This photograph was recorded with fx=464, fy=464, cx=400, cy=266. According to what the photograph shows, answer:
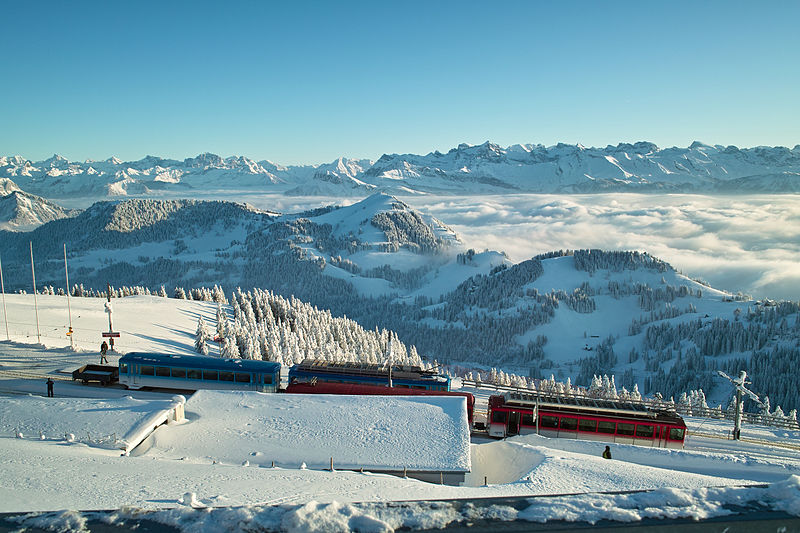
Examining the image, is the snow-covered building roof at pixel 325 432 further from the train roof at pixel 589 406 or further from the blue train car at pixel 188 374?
the blue train car at pixel 188 374

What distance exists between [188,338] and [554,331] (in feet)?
447

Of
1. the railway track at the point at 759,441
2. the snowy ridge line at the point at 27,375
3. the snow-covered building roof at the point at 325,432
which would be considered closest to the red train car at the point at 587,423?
the snow-covered building roof at the point at 325,432

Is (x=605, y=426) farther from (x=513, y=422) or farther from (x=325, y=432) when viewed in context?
(x=325, y=432)

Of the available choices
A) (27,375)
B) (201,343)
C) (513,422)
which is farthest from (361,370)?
(201,343)

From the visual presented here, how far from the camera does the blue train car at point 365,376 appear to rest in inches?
1358

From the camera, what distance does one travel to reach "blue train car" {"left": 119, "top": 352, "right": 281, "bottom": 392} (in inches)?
1245

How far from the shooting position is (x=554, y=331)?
169 meters

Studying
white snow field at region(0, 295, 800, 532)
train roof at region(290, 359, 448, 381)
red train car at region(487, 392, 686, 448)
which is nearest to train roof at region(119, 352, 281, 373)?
white snow field at region(0, 295, 800, 532)

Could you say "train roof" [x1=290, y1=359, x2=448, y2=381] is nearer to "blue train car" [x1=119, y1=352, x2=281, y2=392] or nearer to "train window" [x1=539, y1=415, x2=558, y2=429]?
"blue train car" [x1=119, y1=352, x2=281, y2=392]

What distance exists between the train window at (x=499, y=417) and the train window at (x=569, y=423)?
3.34 m

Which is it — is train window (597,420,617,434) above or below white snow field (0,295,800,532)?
below

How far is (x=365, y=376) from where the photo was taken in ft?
116

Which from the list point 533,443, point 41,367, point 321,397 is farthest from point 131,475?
point 41,367

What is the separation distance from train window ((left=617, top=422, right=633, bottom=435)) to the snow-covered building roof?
10362mm
